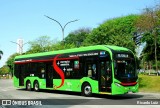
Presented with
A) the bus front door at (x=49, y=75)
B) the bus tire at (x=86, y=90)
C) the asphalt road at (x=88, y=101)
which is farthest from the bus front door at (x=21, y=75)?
the bus tire at (x=86, y=90)

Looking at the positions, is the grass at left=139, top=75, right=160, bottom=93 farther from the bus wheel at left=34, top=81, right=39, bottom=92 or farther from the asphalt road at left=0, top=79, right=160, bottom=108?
the bus wheel at left=34, top=81, right=39, bottom=92

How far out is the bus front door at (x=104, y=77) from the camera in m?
20.7

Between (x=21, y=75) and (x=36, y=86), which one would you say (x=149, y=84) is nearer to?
(x=36, y=86)

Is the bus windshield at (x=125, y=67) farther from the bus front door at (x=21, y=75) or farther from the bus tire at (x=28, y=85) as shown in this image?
the bus front door at (x=21, y=75)

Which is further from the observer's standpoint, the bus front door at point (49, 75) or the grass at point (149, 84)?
the grass at point (149, 84)

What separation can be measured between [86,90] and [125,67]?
3186 mm

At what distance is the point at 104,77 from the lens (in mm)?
20984

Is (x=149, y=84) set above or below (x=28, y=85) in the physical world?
→ below

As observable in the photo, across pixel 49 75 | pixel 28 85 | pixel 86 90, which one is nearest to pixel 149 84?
pixel 49 75

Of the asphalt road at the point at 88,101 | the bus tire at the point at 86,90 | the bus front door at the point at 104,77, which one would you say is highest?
the bus front door at the point at 104,77

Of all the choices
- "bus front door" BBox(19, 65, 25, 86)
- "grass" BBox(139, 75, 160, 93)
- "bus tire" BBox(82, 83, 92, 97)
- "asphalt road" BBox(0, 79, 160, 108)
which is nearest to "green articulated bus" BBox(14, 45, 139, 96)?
"bus tire" BBox(82, 83, 92, 97)

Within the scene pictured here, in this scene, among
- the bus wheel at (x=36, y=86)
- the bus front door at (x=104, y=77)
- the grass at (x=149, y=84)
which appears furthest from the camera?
the grass at (x=149, y=84)

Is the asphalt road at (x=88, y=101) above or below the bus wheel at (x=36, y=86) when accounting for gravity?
below

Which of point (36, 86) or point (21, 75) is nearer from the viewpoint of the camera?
point (36, 86)
